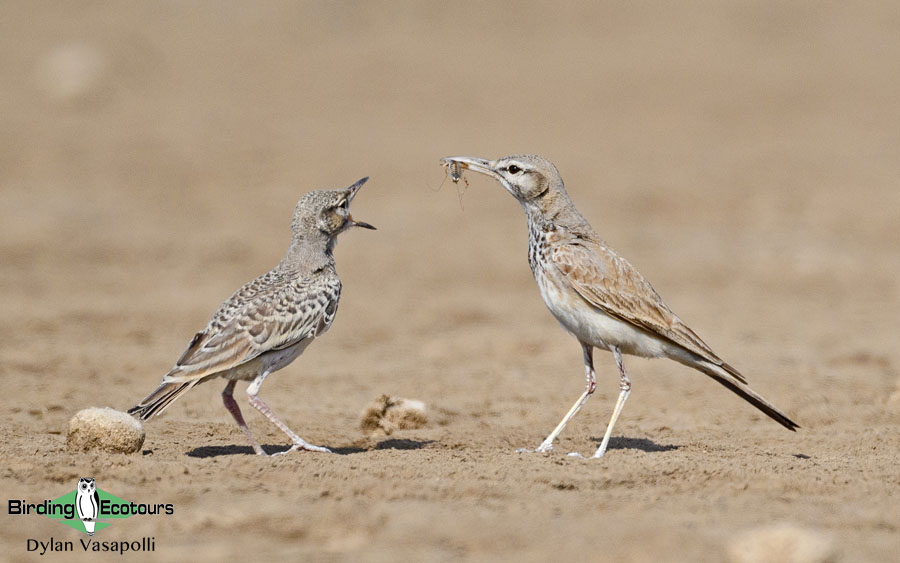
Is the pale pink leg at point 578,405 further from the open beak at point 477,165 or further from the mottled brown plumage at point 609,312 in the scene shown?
the open beak at point 477,165

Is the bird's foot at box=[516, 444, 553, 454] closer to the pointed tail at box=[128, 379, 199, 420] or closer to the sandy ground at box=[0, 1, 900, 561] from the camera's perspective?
the sandy ground at box=[0, 1, 900, 561]

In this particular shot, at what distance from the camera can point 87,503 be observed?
206 inches

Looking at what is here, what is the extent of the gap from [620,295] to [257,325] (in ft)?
7.23

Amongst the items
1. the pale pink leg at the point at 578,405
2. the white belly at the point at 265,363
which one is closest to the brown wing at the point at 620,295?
the pale pink leg at the point at 578,405

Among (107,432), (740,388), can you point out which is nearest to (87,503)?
(107,432)

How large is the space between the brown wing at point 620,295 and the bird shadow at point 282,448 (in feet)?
4.92

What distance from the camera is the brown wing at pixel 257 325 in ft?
21.5

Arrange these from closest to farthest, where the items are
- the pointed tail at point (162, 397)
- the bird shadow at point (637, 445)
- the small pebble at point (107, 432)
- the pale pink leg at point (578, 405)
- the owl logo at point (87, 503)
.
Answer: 1. the owl logo at point (87, 503)
2. the small pebble at point (107, 432)
3. the pointed tail at point (162, 397)
4. the pale pink leg at point (578, 405)
5. the bird shadow at point (637, 445)

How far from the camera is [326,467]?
19.8ft

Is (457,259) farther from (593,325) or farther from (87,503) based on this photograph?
(87,503)

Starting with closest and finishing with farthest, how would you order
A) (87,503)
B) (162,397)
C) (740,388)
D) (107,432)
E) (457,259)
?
(87,503) < (107,432) < (162,397) < (740,388) < (457,259)

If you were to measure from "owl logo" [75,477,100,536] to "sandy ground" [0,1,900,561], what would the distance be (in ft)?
0.52

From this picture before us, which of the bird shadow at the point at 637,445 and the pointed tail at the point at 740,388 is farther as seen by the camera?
the bird shadow at the point at 637,445

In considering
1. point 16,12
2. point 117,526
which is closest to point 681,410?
point 117,526
